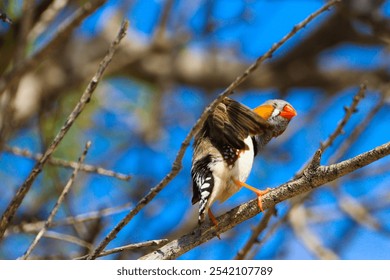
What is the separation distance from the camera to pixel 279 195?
192cm

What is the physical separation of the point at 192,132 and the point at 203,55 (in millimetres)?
4545

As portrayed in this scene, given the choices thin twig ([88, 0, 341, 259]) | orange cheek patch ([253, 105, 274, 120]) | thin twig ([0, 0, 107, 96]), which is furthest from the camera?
orange cheek patch ([253, 105, 274, 120])

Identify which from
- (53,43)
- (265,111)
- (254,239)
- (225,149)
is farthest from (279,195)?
(53,43)

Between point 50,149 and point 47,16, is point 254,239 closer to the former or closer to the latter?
point 50,149

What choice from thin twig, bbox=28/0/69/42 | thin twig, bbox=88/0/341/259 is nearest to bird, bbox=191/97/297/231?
thin twig, bbox=88/0/341/259

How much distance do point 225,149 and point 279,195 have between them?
28.4 inches

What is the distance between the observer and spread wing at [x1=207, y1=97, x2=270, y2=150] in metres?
2.33

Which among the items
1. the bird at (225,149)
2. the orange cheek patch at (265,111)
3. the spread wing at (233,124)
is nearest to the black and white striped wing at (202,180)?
the bird at (225,149)

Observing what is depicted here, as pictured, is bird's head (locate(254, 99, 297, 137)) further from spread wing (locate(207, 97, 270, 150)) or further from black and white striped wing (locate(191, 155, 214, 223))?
black and white striped wing (locate(191, 155, 214, 223))

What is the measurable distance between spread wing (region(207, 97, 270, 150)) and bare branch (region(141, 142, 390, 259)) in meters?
0.37

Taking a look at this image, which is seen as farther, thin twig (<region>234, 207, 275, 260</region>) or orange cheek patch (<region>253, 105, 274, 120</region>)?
orange cheek patch (<region>253, 105, 274, 120</region>)

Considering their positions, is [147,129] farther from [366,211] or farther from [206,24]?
[366,211]

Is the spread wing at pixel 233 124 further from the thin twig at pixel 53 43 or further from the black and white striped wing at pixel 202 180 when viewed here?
the thin twig at pixel 53 43
